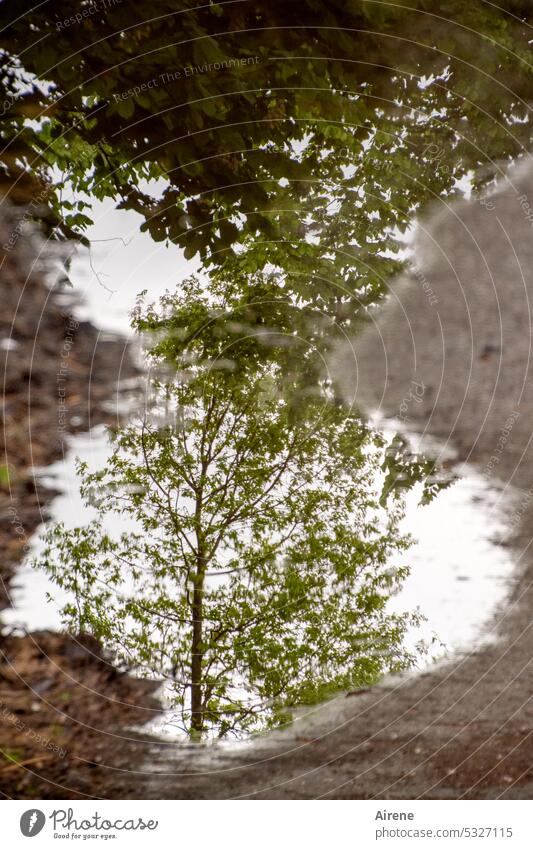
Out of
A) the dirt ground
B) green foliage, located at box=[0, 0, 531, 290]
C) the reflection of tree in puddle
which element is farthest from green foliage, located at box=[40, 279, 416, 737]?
green foliage, located at box=[0, 0, 531, 290]

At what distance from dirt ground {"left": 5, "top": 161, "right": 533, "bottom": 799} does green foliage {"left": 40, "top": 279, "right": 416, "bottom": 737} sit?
0.56 ft

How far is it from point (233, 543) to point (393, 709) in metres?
1.21

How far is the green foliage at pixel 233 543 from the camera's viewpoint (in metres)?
2.98

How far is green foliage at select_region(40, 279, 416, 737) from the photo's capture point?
2.98 m

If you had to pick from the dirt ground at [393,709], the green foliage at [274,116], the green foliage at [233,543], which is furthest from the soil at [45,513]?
the green foliage at [274,116]

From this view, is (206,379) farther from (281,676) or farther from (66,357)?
(281,676)
